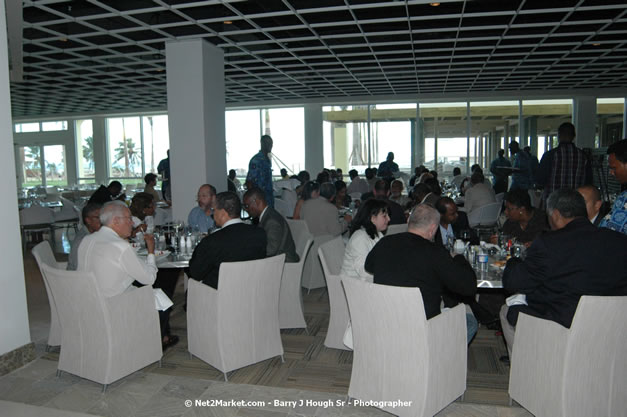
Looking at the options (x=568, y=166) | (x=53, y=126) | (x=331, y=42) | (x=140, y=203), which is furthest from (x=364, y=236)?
(x=53, y=126)

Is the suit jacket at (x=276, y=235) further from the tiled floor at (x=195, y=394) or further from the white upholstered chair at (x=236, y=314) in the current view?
the tiled floor at (x=195, y=394)

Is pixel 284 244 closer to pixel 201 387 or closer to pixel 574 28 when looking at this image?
pixel 201 387

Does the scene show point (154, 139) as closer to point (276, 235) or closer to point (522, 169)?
point (522, 169)

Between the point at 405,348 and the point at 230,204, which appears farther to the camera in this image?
the point at 230,204

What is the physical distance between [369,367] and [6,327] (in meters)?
2.78

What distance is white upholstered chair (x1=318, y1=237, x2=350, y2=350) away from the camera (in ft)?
12.7

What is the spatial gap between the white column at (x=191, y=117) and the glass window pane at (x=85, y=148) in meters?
12.7

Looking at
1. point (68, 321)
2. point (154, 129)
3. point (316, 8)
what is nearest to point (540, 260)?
point (68, 321)

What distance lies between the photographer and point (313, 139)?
15594mm

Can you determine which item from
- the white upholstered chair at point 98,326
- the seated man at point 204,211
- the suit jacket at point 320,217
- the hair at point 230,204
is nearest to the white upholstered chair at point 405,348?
the hair at point 230,204

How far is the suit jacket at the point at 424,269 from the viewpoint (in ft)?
8.87

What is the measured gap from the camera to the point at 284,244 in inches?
175

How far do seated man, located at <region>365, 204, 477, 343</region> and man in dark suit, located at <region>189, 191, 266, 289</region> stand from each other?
112 cm

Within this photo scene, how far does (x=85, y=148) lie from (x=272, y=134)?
7854 millimetres
